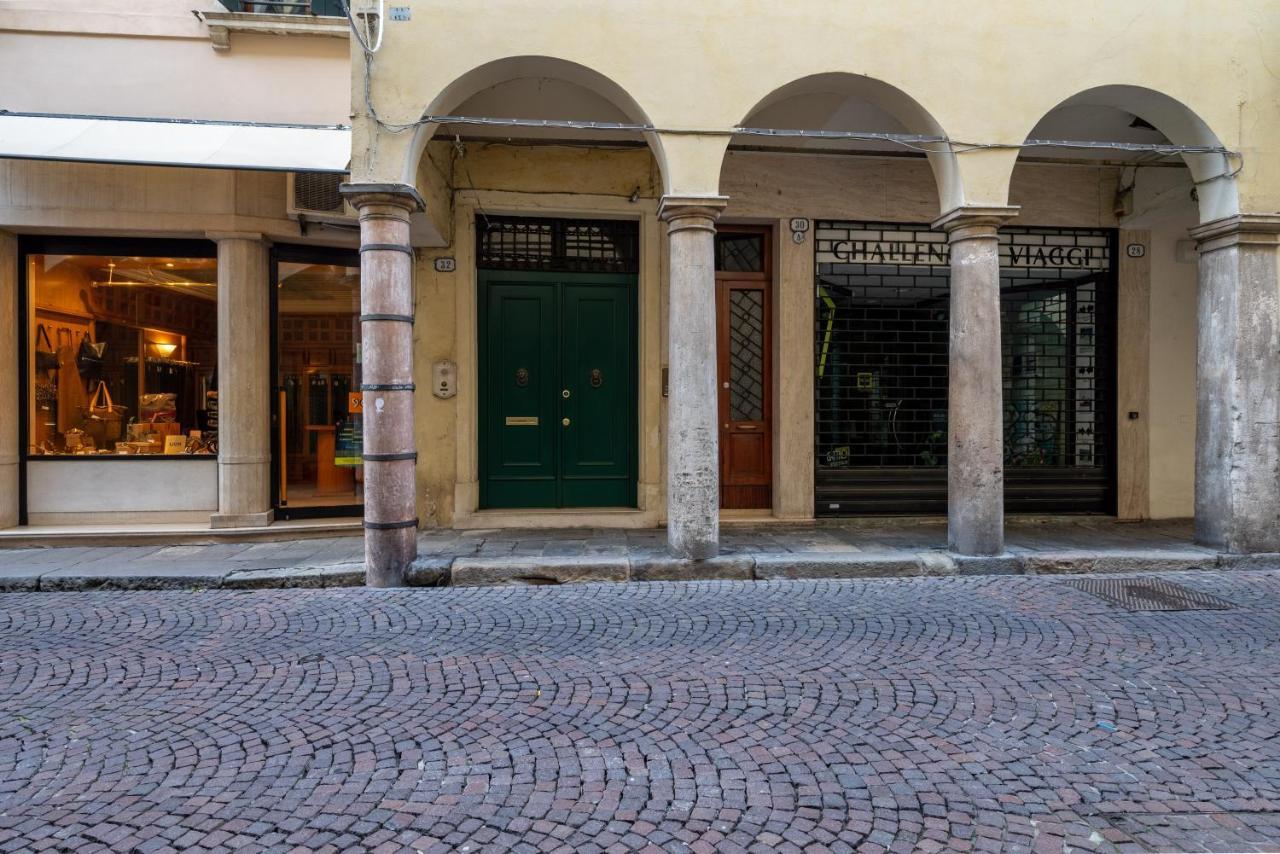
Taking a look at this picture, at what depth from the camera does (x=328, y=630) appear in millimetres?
5141

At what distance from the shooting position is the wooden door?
372 inches

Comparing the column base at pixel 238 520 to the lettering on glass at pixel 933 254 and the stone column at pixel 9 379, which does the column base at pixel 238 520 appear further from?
the lettering on glass at pixel 933 254

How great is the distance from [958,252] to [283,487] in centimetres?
741

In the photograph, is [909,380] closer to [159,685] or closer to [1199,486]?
[1199,486]

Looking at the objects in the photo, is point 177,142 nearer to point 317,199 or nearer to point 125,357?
point 317,199

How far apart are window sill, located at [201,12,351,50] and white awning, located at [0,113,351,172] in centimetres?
103

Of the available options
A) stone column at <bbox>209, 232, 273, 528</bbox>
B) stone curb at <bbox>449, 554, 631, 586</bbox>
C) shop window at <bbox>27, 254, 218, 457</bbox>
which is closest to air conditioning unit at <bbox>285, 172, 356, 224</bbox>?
stone column at <bbox>209, 232, 273, 528</bbox>

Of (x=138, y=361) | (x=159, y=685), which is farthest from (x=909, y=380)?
(x=138, y=361)

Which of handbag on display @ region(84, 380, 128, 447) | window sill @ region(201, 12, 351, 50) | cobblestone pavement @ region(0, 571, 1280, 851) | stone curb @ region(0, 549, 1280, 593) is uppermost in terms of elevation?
window sill @ region(201, 12, 351, 50)

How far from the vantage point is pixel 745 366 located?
9.51 meters

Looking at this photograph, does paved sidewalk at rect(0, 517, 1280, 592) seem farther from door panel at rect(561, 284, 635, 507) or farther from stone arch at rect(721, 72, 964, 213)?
stone arch at rect(721, 72, 964, 213)

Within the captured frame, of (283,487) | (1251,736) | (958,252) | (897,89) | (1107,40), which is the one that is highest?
(1107,40)

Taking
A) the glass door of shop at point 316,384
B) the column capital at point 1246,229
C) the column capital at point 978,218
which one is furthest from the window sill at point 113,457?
the column capital at point 1246,229

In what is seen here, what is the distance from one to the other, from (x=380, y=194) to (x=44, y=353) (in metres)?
4.74
